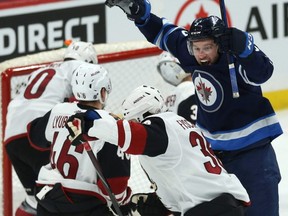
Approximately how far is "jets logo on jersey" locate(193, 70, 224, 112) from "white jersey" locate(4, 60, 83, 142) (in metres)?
1.10

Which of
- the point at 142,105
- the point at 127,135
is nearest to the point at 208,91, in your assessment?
the point at 142,105

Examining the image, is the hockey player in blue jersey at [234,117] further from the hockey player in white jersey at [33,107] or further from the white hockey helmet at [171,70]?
the white hockey helmet at [171,70]

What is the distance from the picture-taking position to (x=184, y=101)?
5.56 meters

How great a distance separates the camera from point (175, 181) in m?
4.04

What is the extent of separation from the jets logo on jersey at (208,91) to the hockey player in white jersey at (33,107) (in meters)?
1.11

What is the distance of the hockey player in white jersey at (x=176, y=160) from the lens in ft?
12.6

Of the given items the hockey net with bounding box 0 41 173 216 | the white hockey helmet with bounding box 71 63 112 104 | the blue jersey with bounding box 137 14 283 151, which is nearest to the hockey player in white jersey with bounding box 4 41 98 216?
the hockey net with bounding box 0 41 173 216

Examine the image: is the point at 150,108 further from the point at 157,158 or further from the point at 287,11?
the point at 287,11

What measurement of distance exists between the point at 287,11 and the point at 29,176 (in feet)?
8.19

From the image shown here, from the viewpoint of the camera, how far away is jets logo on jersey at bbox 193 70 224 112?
14.6 feet

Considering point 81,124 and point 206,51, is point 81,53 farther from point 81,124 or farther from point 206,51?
point 81,124

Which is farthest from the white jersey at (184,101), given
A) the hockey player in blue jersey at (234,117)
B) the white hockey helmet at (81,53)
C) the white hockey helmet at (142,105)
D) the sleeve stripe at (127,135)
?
the sleeve stripe at (127,135)

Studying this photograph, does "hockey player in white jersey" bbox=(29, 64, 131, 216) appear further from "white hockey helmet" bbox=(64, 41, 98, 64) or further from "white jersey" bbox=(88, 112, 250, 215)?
"white hockey helmet" bbox=(64, 41, 98, 64)

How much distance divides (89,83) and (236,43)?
78 centimetres
